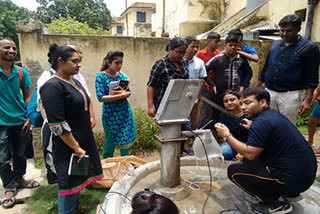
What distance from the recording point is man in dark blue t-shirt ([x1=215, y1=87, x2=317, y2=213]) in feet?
5.88

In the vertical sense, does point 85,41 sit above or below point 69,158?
above

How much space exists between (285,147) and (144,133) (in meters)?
2.74

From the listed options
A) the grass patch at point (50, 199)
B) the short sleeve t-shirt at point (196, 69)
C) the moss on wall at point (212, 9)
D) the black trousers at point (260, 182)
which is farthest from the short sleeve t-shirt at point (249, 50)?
the moss on wall at point (212, 9)

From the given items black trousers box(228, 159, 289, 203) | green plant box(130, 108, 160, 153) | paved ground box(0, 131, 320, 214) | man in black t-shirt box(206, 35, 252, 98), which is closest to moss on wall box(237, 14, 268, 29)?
man in black t-shirt box(206, 35, 252, 98)

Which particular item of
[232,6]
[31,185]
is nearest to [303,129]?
[31,185]

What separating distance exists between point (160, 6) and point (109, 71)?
15.8m

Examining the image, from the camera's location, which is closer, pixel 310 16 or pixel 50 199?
pixel 50 199

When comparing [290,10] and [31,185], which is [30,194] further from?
[290,10]

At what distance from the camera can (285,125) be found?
5.94ft

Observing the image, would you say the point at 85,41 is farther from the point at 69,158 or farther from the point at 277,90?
the point at 277,90

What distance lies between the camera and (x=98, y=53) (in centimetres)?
411

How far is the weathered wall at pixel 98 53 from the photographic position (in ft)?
12.2

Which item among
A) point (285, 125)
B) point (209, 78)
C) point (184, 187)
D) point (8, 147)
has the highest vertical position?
point (209, 78)

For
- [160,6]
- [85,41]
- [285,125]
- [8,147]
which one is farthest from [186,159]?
[160,6]
